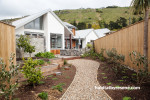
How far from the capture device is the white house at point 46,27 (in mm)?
11356

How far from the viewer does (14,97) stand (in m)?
3.15

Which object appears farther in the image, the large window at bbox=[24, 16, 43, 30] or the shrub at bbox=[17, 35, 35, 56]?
the large window at bbox=[24, 16, 43, 30]

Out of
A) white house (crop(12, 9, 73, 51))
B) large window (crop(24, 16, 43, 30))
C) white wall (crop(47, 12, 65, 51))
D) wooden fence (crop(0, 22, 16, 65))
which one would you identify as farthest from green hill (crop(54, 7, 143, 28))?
wooden fence (crop(0, 22, 16, 65))

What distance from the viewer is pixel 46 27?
12852 mm

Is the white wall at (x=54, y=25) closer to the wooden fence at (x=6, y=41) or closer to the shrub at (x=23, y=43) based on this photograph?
the shrub at (x=23, y=43)

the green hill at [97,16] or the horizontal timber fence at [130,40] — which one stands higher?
the green hill at [97,16]

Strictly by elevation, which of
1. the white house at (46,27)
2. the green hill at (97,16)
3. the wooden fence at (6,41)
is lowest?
the wooden fence at (6,41)

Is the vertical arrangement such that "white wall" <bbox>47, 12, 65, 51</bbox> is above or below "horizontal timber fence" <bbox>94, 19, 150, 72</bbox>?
above

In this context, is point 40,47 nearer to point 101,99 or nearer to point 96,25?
point 101,99

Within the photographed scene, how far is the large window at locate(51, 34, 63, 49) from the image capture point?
1468cm

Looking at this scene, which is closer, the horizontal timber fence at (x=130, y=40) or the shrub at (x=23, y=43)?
the horizontal timber fence at (x=130, y=40)

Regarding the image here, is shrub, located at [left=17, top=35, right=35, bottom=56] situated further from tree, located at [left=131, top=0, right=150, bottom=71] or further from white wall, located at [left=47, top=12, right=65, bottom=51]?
tree, located at [left=131, top=0, right=150, bottom=71]

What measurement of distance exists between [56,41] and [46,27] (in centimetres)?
276

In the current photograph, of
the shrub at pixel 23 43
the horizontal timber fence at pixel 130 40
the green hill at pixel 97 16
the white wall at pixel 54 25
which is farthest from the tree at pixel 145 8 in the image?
the green hill at pixel 97 16
